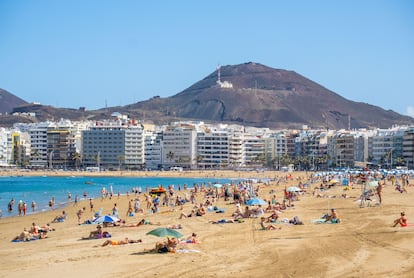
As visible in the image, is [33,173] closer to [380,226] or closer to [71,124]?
[71,124]

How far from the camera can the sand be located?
1507cm

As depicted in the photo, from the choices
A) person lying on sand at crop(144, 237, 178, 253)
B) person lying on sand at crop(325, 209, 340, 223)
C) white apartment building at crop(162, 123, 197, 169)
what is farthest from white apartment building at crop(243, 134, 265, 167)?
person lying on sand at crop(144, 237, 178, 253)

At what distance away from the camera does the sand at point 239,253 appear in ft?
49.4

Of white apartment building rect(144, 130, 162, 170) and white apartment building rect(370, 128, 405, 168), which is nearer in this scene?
white apartment building rect(370, 128, 405, 168)

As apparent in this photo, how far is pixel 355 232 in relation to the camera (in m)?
21.0

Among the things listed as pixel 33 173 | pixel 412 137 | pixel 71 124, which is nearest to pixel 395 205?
pixel 412 137

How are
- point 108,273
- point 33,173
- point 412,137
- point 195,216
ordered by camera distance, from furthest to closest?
point 33,173 < point 412,137 < point 195,216 < point 108,273

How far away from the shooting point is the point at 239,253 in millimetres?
17641

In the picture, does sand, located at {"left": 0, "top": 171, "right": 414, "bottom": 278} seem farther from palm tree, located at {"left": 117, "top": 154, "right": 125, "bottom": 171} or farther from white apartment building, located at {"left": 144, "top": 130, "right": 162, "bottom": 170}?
white apartment building, located at {"left": 144, "top": 130, "right": 162, "bottom": 170}

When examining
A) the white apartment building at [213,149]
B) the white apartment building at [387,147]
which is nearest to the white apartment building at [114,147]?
the white apartment building at [213,149]

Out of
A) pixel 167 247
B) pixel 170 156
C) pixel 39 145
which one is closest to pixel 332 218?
pixel 167 247

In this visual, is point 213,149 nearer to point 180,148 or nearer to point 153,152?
point 180,148

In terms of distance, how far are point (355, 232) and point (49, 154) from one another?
11903cm

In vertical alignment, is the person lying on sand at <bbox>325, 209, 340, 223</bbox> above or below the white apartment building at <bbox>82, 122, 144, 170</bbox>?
below
